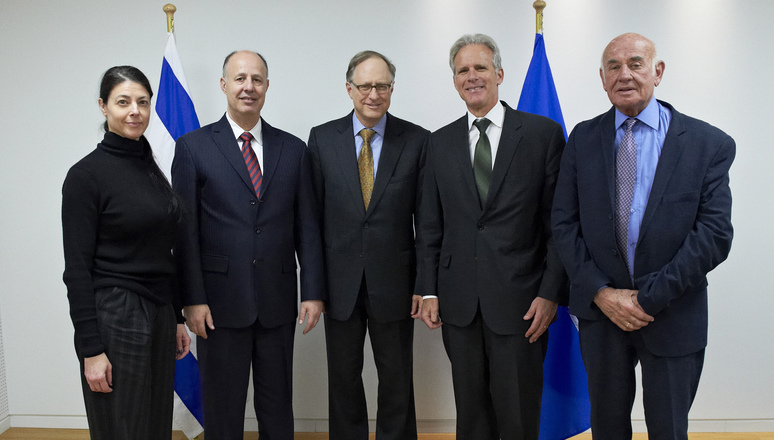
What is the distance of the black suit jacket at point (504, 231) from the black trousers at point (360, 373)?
32 cm

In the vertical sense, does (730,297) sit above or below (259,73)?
below

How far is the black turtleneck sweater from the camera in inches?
67.2

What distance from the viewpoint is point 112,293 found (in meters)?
1.77

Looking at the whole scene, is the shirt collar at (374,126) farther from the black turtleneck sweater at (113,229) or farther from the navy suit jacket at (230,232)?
the black turtleneck sweater at (113,229)

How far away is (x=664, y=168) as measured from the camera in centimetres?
186

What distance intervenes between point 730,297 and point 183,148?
10.1 feet

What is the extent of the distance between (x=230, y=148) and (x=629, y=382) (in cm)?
182

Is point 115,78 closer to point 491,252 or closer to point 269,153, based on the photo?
point 269,153

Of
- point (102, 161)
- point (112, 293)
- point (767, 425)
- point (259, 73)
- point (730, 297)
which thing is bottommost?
point (767, 425)

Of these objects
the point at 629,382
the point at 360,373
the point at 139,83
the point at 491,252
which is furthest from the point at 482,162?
the point at 139,83

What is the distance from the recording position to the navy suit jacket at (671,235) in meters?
1.81

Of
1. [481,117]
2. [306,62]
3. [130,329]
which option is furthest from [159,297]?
[306,62]

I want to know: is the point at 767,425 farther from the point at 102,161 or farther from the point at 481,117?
the point at 102,161

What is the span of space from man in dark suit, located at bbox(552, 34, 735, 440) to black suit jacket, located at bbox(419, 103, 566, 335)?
0.40 ft
